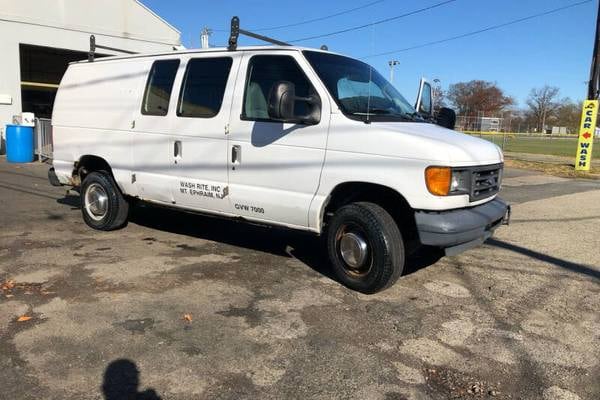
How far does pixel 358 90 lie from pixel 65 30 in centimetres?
1486

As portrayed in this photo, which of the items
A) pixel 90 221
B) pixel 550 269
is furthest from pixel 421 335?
pixel 90 221

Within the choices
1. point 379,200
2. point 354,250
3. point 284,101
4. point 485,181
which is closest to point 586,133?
point 485,181

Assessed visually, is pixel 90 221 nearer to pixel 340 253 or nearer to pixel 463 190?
pixel 340 253

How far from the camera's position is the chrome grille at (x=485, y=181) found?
468 centimetres

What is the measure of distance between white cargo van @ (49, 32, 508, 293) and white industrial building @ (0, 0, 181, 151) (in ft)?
31.4

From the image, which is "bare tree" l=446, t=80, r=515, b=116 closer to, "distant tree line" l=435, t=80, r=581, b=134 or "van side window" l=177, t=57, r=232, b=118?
"distant tree line" l=435, t=80, r=581, b=134

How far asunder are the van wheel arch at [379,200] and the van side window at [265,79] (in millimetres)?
875

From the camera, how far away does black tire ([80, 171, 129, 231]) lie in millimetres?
6762

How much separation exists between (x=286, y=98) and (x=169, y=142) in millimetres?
1933

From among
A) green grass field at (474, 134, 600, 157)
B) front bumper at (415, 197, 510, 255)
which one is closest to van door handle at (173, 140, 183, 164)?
front bumper at (415, 197, 510, 255)

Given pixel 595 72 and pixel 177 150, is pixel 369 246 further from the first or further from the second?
pixel 595 72

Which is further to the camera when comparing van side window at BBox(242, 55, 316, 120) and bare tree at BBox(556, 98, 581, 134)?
bare tree at BBox(556, 98, 581, 134)

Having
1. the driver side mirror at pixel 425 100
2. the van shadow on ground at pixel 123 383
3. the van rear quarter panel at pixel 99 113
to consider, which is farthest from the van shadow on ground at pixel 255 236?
the van shadow on ground at pixel 123 383

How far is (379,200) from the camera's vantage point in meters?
4.91
